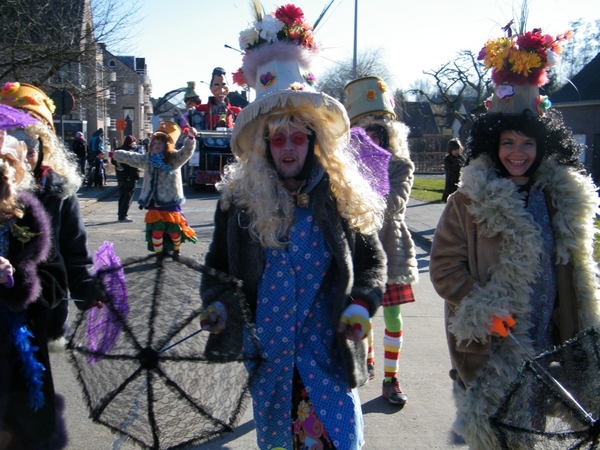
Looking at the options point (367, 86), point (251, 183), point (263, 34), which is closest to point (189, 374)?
point (251, 183)

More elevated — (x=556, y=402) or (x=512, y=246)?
(x=512, y=246)

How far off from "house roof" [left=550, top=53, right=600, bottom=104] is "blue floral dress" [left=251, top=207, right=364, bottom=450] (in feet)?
104

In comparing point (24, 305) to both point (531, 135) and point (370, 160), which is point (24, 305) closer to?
point (370, 160)

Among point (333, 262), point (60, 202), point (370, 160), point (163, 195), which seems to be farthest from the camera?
point (163, 195)

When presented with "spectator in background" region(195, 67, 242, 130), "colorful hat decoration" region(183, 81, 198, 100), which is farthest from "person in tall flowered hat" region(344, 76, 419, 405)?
"spectator in background" region(195, 67, 242, 130)

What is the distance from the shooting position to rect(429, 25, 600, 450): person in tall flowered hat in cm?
277

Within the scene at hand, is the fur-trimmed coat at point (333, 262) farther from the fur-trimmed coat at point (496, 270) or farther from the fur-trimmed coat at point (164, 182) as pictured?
the fur-trimmed coat at point (164, 182)

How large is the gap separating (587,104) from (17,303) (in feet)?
109

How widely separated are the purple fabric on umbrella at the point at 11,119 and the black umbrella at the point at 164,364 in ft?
2.36

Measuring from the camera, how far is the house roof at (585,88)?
3155 cm

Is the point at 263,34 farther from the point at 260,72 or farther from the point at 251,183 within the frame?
the point at 251,183

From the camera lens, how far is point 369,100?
4688 mm

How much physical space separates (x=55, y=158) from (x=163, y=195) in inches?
237

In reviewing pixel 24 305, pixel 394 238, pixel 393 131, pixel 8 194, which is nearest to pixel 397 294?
pixel 394 238
